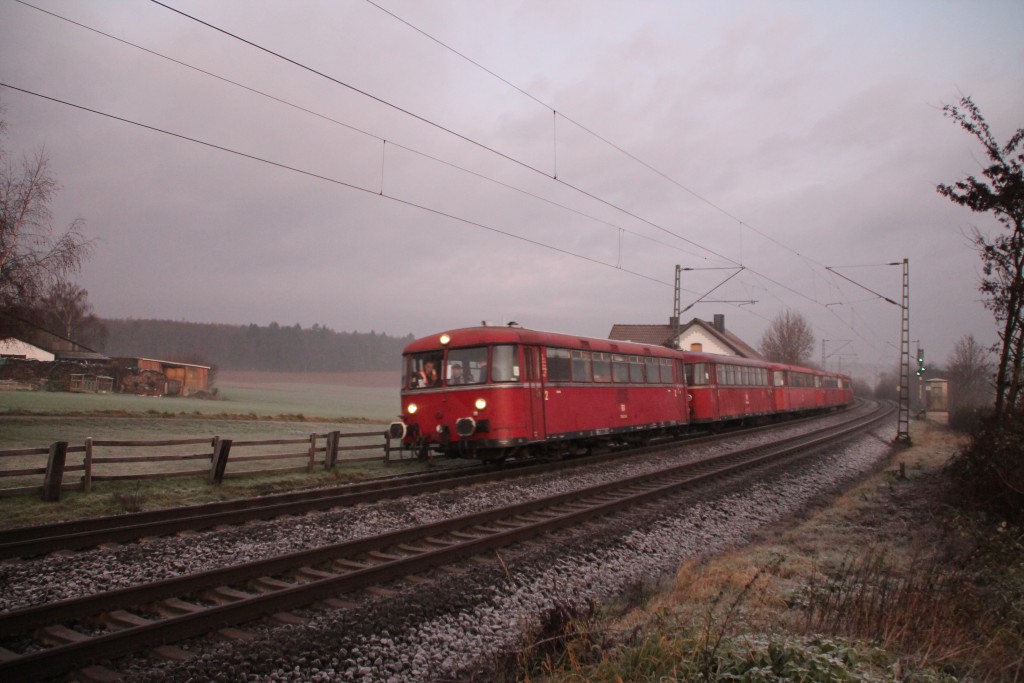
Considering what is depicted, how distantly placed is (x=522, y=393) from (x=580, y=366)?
8.53 ft

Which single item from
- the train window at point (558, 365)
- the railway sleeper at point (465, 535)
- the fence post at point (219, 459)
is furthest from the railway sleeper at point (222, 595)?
the train window at point (558, 365)

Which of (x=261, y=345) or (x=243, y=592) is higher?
(x=261, y=345)

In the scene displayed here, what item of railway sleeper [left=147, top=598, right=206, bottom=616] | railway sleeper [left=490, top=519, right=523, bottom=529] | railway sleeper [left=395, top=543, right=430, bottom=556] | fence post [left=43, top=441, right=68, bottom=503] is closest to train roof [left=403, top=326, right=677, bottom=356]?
railway sleeper [left=490, top=519, right=523, bottom=529]

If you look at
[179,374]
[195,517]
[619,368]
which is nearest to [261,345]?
[179,374]

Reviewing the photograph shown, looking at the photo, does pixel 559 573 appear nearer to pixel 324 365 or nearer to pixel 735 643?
pixel 735 643

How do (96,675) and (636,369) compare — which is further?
(636,369)

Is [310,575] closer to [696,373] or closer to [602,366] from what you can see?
[602,366]

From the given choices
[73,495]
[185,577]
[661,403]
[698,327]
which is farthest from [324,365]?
[185,577]

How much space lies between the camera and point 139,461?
489 inches

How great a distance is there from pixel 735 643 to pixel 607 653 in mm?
927

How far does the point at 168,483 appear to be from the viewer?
1253 centimetres

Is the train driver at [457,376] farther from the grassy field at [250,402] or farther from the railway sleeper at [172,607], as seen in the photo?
the grassy field at [250,402]

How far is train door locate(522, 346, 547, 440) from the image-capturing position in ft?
46.9

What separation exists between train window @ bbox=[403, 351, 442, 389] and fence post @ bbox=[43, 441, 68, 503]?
6.95 m
